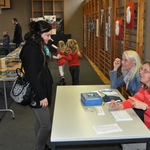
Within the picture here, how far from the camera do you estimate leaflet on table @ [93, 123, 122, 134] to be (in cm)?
188

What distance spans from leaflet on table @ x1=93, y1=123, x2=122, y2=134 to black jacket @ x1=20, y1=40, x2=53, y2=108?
0.71 meters

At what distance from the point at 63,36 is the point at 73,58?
274 inches

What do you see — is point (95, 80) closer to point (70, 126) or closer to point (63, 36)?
point (70, 126)

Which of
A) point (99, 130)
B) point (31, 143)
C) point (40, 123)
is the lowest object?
point (31, 143)

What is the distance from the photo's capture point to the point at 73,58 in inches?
211

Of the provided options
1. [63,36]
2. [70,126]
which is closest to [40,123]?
[70,126]

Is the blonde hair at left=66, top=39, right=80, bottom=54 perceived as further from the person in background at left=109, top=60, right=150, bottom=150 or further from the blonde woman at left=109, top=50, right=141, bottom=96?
the person in background at left=109, top=60, right=150, bottom=150

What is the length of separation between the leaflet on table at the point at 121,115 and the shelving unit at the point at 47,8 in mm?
10682

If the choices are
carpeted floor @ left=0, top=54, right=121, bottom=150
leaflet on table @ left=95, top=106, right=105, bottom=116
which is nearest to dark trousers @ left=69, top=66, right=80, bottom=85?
carpeted floor @ left=0, top=54, right=121, bottom=150

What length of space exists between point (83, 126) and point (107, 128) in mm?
212

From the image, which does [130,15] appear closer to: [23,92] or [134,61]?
[134,61]

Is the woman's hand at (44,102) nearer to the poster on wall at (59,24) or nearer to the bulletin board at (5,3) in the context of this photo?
the poster on wall at (59,24)

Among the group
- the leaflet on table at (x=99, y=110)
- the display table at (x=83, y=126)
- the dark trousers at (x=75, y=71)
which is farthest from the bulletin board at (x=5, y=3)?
the leaflet on table at (x=99, y=110)

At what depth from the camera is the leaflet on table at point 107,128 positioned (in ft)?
6.16
